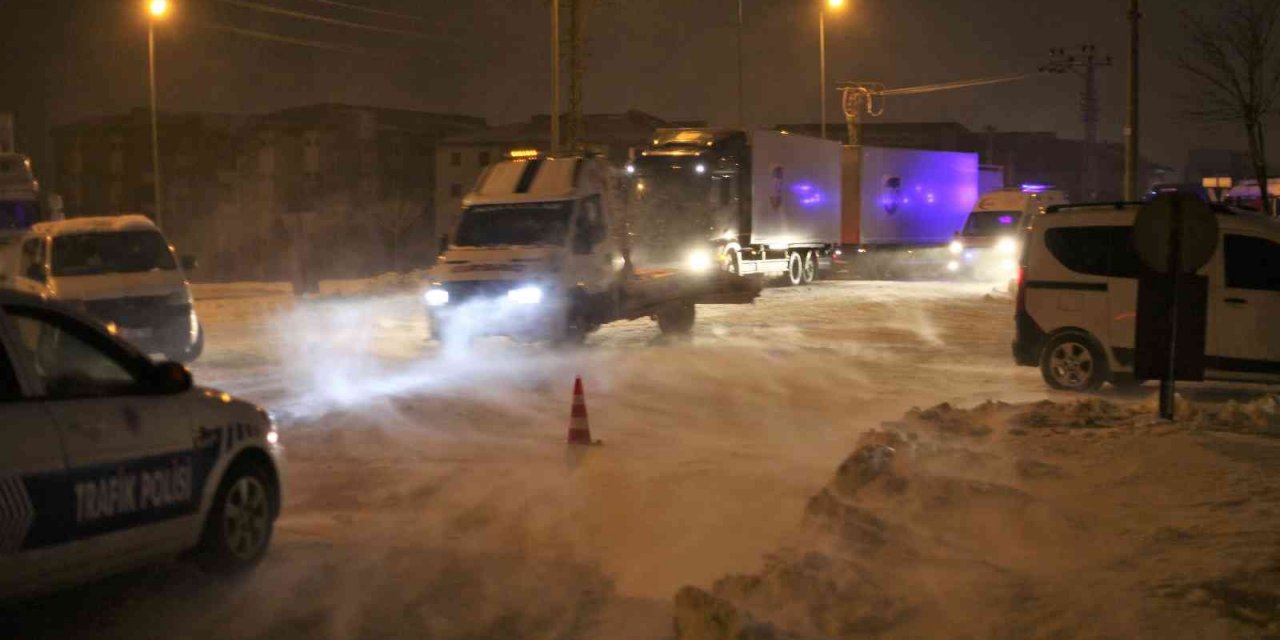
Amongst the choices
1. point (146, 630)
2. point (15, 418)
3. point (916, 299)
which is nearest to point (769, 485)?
point (146, 630)

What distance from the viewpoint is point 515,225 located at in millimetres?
20859

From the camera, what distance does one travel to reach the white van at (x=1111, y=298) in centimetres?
1388

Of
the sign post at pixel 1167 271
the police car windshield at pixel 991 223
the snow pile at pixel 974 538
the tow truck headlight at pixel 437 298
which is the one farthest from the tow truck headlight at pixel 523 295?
the police car windshield at pixel 991 223

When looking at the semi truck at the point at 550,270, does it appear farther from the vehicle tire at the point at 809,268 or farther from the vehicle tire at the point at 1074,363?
the vehicle tire at the point at 809,268

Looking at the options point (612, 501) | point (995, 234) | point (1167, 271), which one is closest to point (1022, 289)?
point (1167, 271)

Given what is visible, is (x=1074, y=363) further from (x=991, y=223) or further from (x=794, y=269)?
(x=991, y=223)

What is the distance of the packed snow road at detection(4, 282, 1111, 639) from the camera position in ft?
22.6

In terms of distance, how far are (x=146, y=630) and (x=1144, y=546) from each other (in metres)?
5.03

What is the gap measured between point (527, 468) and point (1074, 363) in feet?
23.9

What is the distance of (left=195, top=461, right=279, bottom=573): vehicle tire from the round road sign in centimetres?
711

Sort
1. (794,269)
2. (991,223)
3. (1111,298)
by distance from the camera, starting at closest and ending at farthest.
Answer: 1. (1111,298)
2. (794,269)
3. (991,223)

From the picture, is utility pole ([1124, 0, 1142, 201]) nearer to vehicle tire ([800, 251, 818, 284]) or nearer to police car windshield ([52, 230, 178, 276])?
vehicle tire ([800, 251, 818, 284])

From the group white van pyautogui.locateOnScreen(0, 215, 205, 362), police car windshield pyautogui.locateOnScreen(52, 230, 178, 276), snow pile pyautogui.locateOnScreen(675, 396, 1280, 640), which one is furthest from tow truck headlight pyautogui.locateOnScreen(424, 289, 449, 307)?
snow pile pyautogui.locateOnScreen(675, 396, 1280, 640)

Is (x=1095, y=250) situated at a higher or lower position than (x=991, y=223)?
lower
